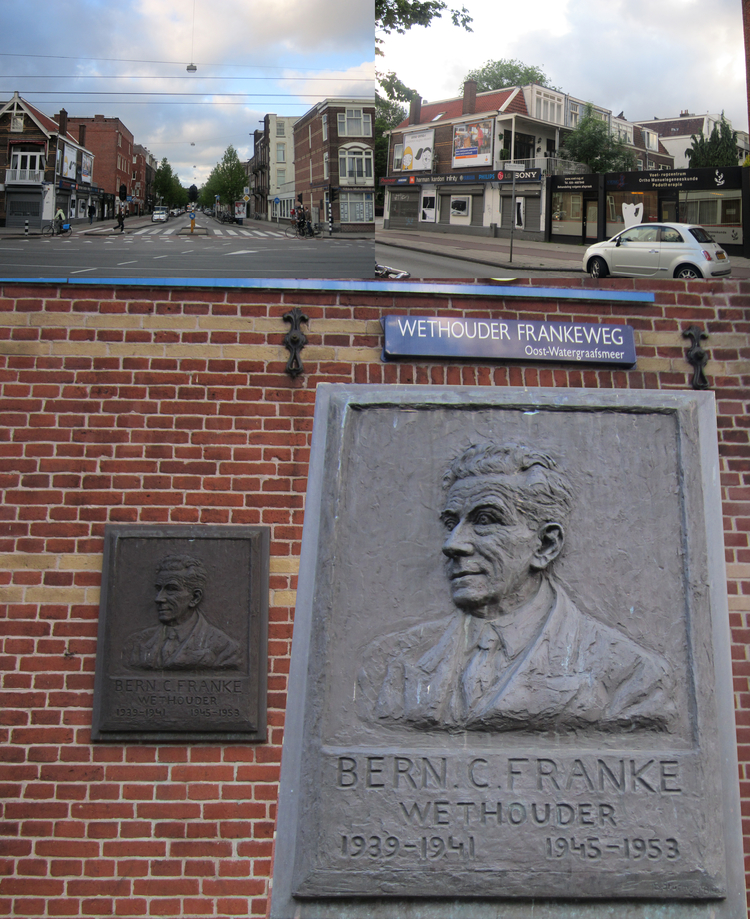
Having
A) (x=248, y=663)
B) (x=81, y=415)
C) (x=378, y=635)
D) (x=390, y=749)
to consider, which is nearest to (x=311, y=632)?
(x=378, y=635)

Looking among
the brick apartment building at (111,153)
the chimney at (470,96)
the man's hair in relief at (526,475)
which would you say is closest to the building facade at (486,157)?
the chimney at (470,96)

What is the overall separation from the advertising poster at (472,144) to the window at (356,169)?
19.1 inches

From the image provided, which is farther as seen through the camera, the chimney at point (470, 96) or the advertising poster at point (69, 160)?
the advertising poster at point (69, 160)

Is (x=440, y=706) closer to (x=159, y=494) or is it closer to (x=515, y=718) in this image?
(x=515, y=718)

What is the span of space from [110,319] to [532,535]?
2711 mm

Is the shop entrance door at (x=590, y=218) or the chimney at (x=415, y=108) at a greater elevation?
the chimney at (x=415, y=108)

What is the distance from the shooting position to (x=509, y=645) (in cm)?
167

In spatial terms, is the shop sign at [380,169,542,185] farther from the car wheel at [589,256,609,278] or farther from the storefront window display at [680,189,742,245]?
the storefront window display at [680,189,742,245]

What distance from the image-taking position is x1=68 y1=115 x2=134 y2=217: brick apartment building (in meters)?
A: 3.99

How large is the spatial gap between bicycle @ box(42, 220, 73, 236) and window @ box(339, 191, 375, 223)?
4.88ft

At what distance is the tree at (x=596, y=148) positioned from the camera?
3.91 m

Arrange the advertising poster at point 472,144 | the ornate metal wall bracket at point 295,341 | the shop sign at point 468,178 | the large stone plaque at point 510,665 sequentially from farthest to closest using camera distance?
the shop sign at point 468,178 < the advertising poster at point 472,144 < the ornate metal wall bracket at point 295,341 < the large stone plaque at point 510,665

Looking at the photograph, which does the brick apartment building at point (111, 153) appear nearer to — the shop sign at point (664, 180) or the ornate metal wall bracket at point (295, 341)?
the ornate metal wall bracket at point (295, 341)

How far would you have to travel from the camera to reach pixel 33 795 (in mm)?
3418
